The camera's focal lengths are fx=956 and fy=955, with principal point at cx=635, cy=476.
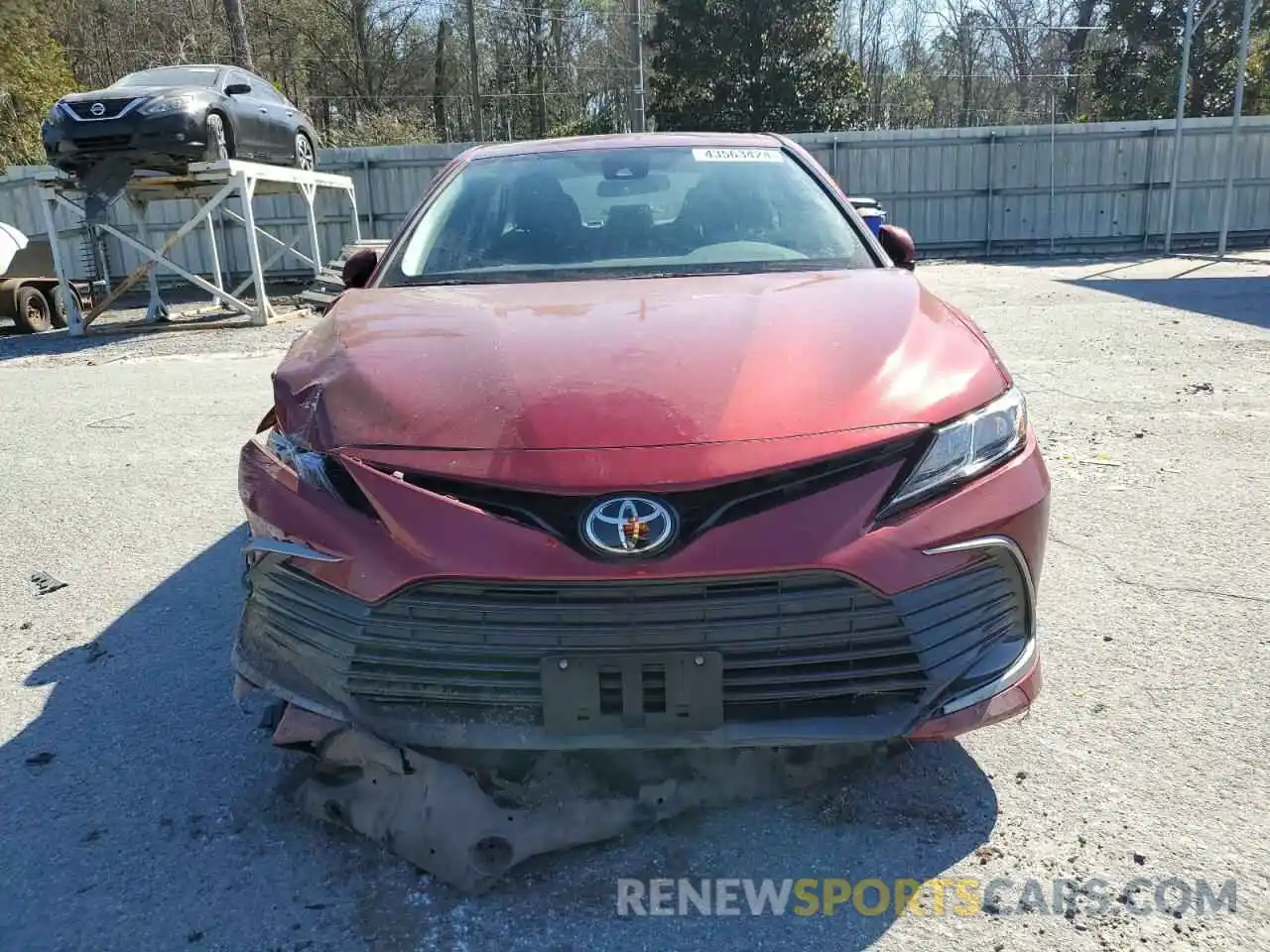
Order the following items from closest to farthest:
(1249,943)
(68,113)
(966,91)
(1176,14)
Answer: (1249,943) → (68,113) → (1176,14) → (966,91)

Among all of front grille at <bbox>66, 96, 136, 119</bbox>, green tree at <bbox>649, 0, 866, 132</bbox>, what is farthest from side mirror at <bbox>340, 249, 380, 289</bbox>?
green tree at <bbox>649, 0, 866, 132</bbox>

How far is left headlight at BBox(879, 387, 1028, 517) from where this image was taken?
1.94 m

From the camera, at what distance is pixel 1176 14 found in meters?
26.9

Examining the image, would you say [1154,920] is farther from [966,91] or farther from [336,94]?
[966,91]

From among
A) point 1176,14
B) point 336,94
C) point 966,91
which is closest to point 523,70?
point 336,94

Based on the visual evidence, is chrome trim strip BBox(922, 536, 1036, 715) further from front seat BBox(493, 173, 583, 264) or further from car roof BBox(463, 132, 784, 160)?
car roof BBox(463, 132, 784, 160)

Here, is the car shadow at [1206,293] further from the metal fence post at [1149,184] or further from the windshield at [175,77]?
the windshield at [175,77]

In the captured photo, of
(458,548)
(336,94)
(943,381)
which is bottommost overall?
(458,548)

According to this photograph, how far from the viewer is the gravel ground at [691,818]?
1.96 meters

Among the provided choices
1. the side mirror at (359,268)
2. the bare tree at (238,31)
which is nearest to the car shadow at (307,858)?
the side mirror at (359,268)

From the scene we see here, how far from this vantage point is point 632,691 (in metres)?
1.89

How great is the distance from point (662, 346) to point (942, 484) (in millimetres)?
709

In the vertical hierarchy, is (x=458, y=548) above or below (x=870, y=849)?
above

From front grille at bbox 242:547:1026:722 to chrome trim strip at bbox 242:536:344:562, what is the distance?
59 mm
